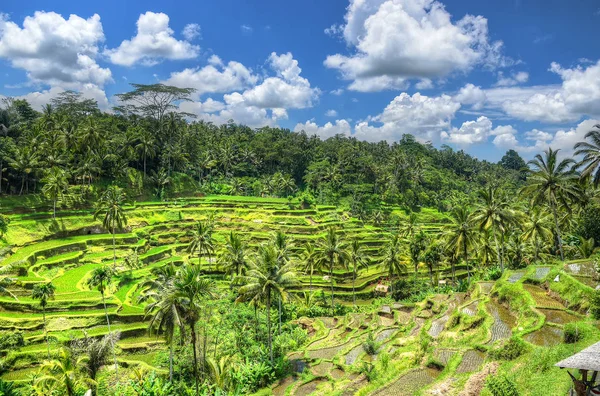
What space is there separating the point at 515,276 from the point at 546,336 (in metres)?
13.4

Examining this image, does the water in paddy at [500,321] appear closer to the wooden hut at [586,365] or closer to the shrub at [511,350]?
the shrub at [511,350]

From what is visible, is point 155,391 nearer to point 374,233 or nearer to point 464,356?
point 464,356

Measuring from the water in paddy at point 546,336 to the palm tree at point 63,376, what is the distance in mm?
28775

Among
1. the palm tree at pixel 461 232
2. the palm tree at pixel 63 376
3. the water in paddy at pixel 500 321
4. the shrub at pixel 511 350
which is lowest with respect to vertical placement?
the palm tree at pixel 63 376

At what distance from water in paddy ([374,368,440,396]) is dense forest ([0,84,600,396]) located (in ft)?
3.12

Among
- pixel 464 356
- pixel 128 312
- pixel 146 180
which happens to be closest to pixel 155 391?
pixel 128 312

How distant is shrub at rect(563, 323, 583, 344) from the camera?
64.4 ft

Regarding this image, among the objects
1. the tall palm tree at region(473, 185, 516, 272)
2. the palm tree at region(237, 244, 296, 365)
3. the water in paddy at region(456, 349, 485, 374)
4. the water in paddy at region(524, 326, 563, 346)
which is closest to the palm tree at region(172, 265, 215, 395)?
the palm tree at region(237, 244, 296, 365)

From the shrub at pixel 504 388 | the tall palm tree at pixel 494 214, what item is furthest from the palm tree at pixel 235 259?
the shrub at pixel 504 388

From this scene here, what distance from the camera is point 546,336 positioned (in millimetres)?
22703

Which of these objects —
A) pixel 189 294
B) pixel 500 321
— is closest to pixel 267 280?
pixel 189 294

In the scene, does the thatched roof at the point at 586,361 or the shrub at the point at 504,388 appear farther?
the shrub at the point at 504,388

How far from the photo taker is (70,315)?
117ft

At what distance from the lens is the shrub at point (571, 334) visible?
19627 millimetres
